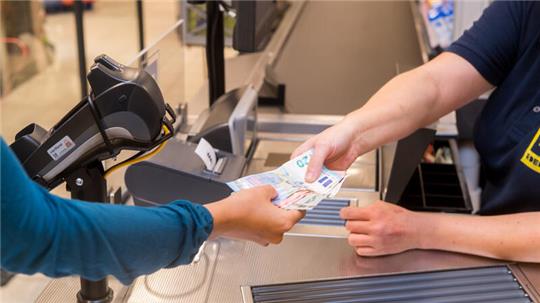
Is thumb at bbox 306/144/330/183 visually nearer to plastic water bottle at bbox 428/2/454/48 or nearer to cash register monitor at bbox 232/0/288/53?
cash register monitor at bbox 232/0/288/53

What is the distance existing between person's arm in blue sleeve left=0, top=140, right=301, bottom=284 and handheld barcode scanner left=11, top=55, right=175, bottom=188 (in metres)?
0.17

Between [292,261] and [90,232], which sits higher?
[90,232]

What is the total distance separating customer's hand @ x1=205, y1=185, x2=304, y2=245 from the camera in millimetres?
1009

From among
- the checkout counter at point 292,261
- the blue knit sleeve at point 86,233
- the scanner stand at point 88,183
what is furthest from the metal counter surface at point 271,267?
the blue knit sleeve at point 86,233

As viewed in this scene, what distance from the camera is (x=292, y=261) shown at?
54.5 inches

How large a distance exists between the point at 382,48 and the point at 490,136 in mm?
2144

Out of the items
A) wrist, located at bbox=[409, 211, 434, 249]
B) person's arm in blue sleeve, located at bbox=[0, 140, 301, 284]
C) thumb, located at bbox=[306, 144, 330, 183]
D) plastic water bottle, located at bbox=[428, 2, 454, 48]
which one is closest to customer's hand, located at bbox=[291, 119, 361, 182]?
thumb, located at bbox=[306, 144, 330, 183]

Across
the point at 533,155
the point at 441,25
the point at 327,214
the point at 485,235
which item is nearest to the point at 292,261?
the point at 327,214

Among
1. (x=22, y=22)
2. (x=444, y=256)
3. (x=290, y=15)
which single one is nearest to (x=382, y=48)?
(x=290, y=15)

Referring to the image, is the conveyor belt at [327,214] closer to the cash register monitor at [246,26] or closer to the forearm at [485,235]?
the forearm at [485,235]

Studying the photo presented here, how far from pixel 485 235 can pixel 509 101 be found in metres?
0.44

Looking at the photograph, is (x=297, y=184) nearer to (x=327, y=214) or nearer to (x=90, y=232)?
(x=327, y=214)

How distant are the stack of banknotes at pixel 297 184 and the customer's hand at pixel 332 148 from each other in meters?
0.02

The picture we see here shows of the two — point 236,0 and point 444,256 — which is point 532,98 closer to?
point 444,256
